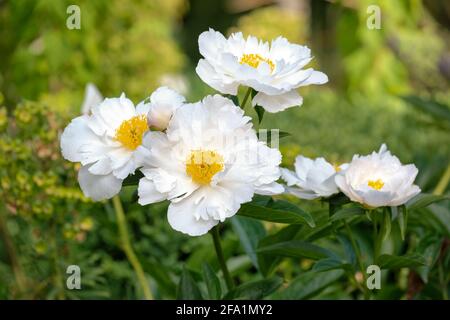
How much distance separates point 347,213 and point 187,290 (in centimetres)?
34

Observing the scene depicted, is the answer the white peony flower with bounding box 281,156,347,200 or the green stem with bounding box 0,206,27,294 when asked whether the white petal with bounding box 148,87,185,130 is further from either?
the green stem with bounding box 0,206,27,294

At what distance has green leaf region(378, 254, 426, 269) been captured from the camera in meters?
1.41

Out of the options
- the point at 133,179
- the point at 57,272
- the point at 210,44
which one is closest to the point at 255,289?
the point at 133,179

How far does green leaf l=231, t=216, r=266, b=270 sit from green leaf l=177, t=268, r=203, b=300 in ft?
0.68

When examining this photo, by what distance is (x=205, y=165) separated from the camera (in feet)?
4.12

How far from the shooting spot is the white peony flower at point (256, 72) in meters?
1.26

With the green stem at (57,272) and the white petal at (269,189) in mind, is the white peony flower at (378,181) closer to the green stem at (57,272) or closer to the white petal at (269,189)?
the white petal at (269,189)

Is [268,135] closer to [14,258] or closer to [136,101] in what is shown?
[14,258]

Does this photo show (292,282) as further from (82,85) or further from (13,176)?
(82,85)

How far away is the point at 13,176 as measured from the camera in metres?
1.95

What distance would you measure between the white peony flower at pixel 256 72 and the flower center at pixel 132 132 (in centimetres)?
12

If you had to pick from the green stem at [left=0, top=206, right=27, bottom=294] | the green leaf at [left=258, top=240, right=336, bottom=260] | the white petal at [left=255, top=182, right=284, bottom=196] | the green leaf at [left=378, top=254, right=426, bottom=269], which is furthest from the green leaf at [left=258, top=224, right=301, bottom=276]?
the green stem at [left=0, top=206, right=27, bottom=294]

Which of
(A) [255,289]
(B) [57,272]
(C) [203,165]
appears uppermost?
(C) [203,165]

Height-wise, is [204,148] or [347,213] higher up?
[204,148]
